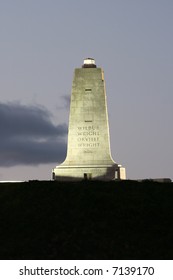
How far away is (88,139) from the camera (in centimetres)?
5981

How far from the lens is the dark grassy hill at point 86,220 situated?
3684 cm

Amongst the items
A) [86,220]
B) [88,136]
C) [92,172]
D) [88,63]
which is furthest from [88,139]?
[86,220]

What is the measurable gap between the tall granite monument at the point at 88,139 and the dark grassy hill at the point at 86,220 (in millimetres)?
11417

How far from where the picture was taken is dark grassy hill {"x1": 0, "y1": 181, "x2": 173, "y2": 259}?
36.8 m

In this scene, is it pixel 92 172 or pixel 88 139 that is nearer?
pixel 92 172

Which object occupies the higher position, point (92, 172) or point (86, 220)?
point (92, 172)

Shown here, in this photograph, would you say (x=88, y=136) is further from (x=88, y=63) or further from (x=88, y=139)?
(x=88, y=63)

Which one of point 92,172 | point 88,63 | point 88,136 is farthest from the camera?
point 88,63

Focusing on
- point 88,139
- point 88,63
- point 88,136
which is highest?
point 88,63

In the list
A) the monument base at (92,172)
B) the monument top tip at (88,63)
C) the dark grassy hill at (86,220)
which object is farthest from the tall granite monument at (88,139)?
the dark grassy hill at (86,220)

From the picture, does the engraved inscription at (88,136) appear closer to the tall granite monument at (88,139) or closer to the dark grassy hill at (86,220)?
the tall granite monument at (88,139)

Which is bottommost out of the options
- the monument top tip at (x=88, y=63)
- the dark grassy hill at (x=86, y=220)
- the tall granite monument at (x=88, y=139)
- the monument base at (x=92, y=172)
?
the dark grassy hill at (x=86, y=220)

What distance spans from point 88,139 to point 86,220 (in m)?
19.8
